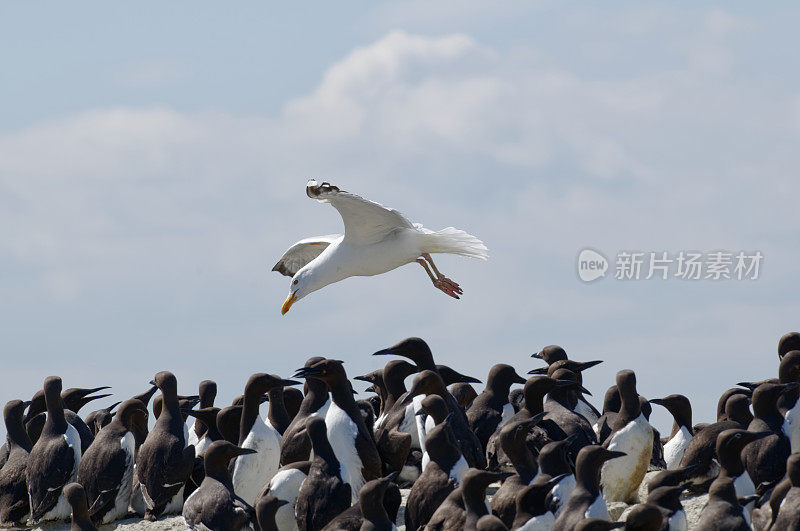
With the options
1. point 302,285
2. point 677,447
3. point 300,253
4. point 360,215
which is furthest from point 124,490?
point 300,253

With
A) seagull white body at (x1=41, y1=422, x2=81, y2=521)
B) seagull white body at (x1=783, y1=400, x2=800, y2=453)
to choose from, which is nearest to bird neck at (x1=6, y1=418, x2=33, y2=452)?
seagull white body at (x1=41, y1=422, x2=81, y2=521)

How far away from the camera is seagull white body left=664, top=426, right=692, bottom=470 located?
18688mm

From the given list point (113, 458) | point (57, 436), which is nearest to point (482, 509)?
point (113, 458)

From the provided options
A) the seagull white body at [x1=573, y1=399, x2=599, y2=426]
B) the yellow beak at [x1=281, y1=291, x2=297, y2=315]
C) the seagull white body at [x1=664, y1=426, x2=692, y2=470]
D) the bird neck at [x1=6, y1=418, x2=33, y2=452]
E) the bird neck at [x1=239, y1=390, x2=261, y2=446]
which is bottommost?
the seagull white body at [x1=664, y1=426, x2=692, y2=470]

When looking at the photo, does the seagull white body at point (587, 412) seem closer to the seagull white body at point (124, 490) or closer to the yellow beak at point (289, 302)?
the seagull white body at point (124, 490)

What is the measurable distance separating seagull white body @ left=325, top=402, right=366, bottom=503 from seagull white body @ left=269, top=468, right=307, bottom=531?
1.81 ft

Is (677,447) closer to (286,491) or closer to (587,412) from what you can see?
(587,412)

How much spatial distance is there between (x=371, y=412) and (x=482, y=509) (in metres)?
6.70

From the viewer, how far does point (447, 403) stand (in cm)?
1662

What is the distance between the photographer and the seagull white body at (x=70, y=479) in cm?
1806

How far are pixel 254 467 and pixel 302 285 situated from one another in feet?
29.1

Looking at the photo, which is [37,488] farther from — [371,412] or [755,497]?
[755,497]

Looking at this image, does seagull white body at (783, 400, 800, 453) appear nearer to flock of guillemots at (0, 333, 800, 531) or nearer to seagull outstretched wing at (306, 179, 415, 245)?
flock of guillemots at (0, 333, 800, 531)

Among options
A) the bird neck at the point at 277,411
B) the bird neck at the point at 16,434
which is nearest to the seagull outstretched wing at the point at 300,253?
the bird neck at the point at 277,411
